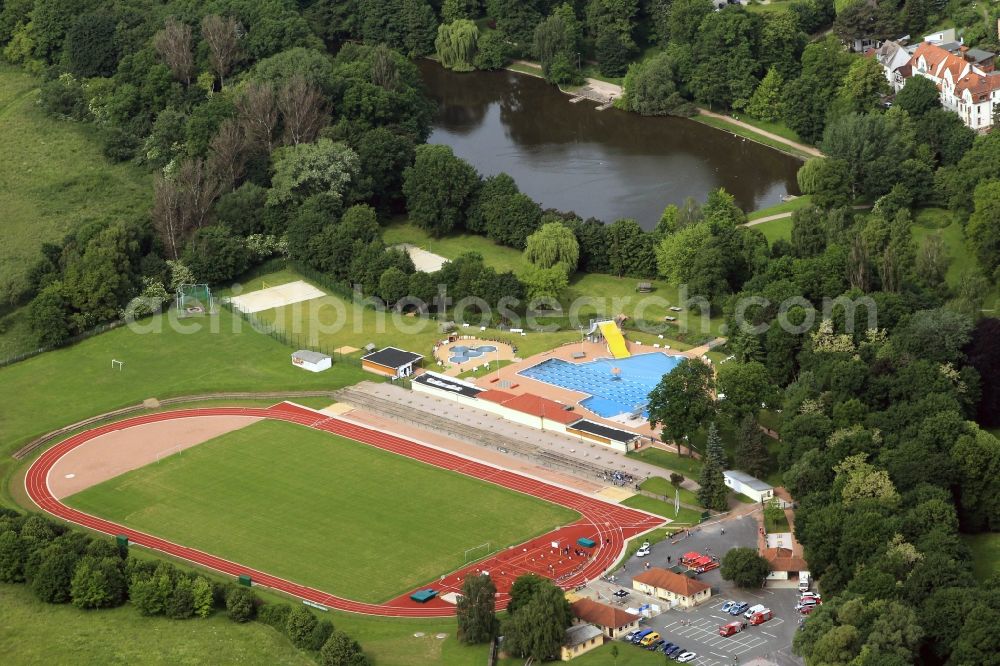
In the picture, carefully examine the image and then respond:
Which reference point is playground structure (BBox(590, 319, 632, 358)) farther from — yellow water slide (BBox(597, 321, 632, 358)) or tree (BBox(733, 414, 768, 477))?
tree (BBox(733, 414, 768, 477))

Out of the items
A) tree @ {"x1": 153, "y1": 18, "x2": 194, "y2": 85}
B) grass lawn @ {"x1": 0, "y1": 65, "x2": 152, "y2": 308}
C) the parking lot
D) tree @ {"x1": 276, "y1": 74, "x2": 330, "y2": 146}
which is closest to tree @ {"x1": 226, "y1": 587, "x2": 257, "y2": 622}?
the parking lot

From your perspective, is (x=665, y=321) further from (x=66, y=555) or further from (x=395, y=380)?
(x=66, y=555)

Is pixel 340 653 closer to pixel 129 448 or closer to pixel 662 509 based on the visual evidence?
pixel 662 509

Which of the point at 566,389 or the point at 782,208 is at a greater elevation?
the point at 782,208

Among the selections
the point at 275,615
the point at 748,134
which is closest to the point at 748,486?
the point at 275,615

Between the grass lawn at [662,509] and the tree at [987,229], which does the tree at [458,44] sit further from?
the grass lawn at [662,509]

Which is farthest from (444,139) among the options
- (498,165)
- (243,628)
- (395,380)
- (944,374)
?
(243,628)
